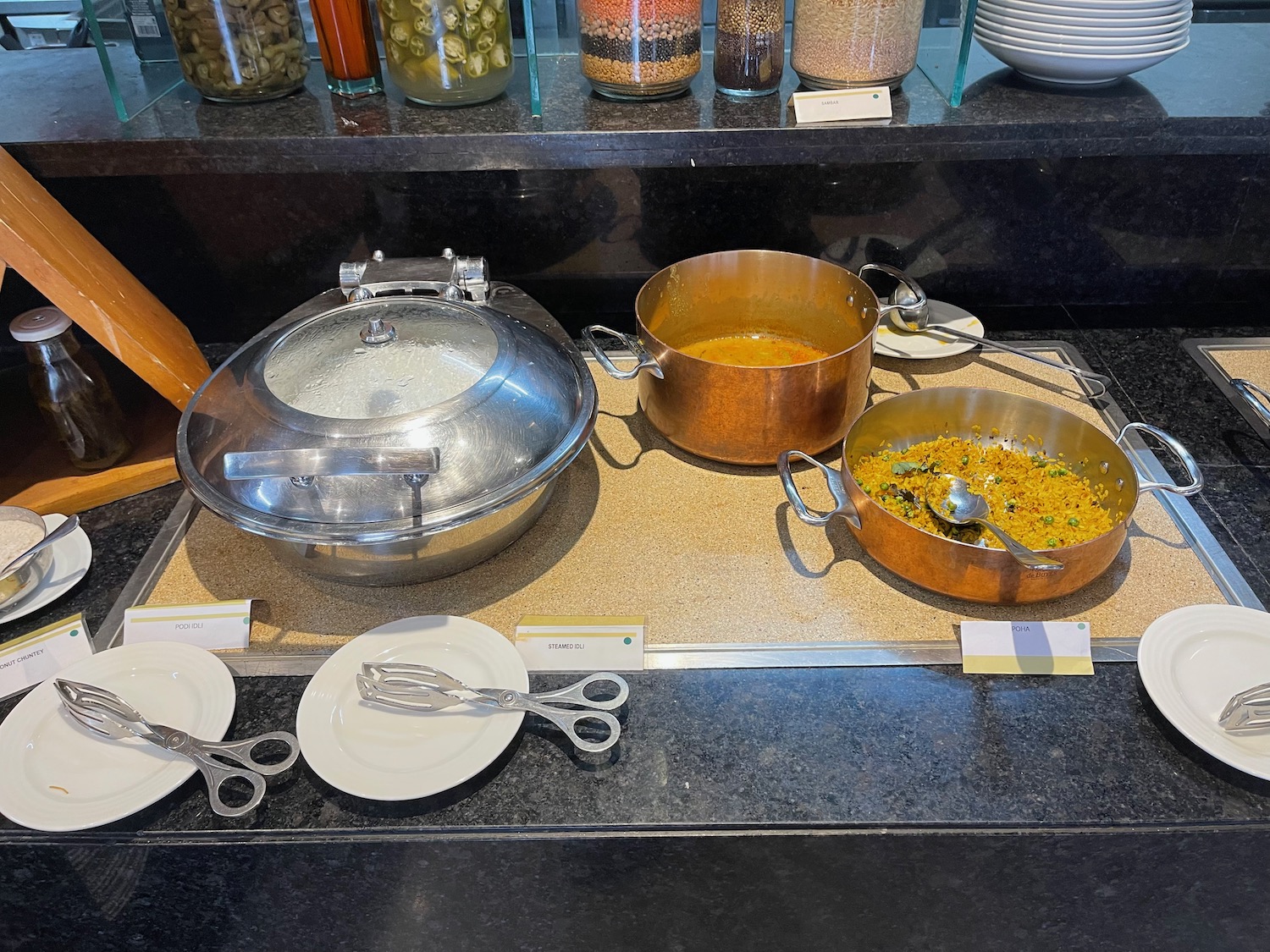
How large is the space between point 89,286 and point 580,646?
59 centimetres

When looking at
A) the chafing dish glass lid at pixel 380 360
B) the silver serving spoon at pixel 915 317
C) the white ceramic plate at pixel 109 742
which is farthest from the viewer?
the silver serving spoon at pixel 915 317

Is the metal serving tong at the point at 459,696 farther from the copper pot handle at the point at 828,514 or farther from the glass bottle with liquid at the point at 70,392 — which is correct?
the glass bottle with liquid at the point at 70,392

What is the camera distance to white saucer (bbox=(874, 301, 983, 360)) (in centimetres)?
116

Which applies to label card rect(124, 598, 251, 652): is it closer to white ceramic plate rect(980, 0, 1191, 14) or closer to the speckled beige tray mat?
the speckled beige tray mat

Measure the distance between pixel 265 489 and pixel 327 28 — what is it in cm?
53

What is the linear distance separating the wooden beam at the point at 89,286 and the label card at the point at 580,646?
45cm

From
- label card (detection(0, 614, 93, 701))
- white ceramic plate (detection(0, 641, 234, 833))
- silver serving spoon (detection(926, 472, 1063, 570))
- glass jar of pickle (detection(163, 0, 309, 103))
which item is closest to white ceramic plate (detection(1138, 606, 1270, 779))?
silver serving spoon (detection(926, 472, 1063, 570))

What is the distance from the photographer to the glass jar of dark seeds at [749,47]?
0.92 metres

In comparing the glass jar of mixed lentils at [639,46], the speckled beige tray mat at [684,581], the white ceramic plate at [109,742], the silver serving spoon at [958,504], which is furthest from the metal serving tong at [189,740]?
the glass jar of mixed lentils at [639,46]

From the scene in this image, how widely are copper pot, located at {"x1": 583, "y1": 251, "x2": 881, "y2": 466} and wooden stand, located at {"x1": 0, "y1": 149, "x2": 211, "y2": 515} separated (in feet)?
1.48

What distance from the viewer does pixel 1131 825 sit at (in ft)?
2.23

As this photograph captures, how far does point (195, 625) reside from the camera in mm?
833

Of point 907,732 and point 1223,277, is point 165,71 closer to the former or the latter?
point 907,732

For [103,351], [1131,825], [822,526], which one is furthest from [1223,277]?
[103,351]
